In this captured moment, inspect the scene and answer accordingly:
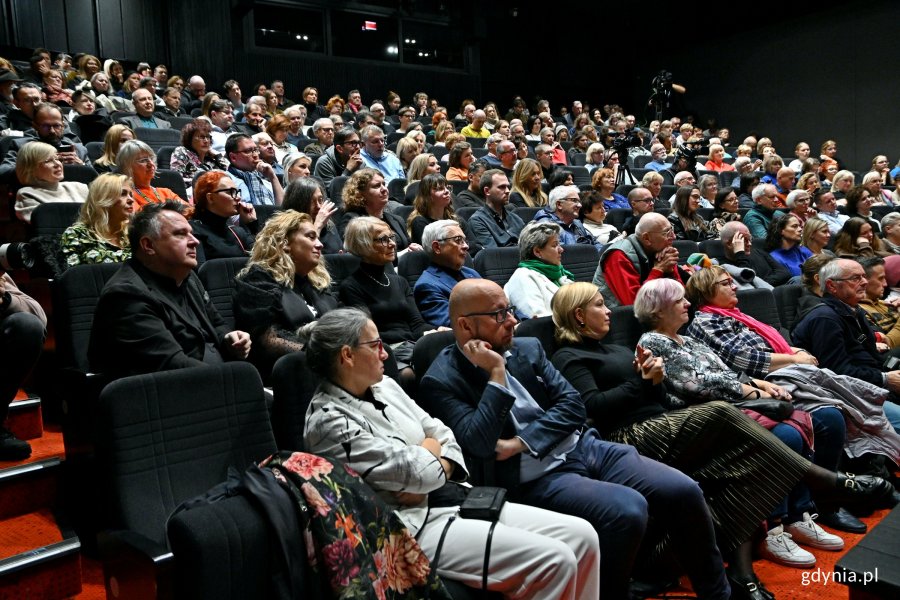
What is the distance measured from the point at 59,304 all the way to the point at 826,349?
8.85 feet

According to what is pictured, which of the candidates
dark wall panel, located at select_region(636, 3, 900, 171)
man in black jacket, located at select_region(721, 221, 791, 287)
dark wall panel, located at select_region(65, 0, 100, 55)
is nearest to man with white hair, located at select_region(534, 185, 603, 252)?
man in black jacket, located at select_region(721, 221, 791, 287)

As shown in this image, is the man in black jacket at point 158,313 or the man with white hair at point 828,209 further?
the man with white hair at point 828,209

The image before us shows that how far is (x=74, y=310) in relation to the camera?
2107 millimetres

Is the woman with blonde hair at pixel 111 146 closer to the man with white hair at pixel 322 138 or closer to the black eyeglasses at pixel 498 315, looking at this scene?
the man with white hair at pixel 322 138

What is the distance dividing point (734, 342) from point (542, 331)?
2.66 ft

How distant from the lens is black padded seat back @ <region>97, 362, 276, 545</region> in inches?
56.4

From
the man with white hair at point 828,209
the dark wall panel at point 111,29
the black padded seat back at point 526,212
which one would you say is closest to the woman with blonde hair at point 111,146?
the black padded seat back at point 526,212

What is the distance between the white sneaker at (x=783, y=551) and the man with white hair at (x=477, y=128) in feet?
19.5

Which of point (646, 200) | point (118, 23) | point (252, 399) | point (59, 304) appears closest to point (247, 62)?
point (118, 23)

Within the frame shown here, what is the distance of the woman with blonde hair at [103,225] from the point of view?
2398mm

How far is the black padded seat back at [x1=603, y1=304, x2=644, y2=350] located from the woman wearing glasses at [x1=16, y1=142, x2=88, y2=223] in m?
2.26

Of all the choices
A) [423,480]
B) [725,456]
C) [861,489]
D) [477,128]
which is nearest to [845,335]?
[861,489]

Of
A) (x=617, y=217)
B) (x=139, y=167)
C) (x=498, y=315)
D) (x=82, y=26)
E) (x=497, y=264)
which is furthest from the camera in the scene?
(x=82, y=26)

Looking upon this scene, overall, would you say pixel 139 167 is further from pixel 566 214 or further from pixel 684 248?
pixel 684 248
